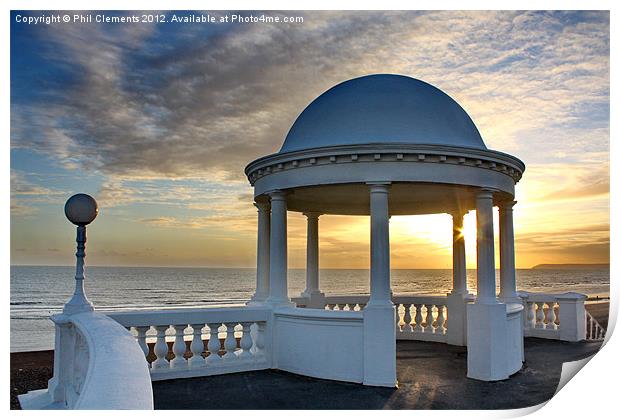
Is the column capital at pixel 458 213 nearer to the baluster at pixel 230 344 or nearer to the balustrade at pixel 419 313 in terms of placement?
the balustrade at pixel 419 313

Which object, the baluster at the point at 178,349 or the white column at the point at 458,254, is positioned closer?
the baluster at the point at 178,349

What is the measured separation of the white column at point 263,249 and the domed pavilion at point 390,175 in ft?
1.75

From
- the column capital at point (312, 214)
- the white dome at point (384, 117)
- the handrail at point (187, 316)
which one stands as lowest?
the handrail at point (187, 316)

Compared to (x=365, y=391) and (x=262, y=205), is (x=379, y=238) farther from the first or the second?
(x=262, y=205)

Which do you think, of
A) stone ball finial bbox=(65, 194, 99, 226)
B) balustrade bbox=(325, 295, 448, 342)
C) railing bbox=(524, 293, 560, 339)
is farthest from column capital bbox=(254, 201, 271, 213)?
railing bbox=(524, 293, 560, 339)

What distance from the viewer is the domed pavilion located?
413 inches

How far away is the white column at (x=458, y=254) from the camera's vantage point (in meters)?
15.4

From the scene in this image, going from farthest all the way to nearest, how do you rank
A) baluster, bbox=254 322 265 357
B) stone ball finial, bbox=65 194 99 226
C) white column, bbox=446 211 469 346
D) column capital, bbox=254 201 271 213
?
white column, bbox=446 211 469 346 < column capital, bbox=254 201 271 213 < baluster, bbox=254 322 265 357 < stone ball finial, bbox=65 194 99 226

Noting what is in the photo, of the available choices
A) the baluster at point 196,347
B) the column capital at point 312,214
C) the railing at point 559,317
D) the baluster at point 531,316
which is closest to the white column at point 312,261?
the column capital at point 312,214

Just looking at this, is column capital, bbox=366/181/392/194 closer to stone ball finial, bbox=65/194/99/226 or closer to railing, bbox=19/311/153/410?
stone ball finial, bbox=65/194/99/226

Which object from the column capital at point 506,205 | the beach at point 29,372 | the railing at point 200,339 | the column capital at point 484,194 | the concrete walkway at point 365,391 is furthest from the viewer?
the column capital at point 506,205

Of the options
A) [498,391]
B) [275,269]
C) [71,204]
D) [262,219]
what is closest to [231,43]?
[262,219]

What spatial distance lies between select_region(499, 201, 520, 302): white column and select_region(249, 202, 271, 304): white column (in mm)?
5392

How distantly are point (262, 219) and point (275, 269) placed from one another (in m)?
1.94
